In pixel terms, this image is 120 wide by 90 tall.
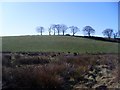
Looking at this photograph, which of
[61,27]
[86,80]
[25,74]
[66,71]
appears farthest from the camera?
[61,27]

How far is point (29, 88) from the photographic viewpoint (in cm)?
883

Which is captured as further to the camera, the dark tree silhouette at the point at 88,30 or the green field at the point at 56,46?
the dark tree silhouette at the point at 88,30

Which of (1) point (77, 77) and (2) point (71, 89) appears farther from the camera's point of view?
(1) point (77, 77)

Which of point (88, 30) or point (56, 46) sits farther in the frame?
point (88, 30)

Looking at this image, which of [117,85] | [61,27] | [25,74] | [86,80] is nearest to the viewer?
[117,85]

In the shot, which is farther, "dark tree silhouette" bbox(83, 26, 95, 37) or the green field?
"dark tree silhouette" bbox(83, 26, 95, 37)

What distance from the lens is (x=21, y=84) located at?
8.91 m

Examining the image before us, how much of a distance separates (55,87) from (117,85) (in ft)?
6.07

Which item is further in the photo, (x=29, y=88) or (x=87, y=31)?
(x=87, y=31)

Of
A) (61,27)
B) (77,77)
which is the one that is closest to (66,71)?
(77,77)

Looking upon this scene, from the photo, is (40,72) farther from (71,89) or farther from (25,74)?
(71,89)

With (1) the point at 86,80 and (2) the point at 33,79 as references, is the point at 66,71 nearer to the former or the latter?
(1) the point at 86,80

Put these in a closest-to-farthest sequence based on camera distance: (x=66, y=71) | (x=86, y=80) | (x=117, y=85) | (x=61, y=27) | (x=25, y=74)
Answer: (x=117, y=85) → (x=25, y=74) → (x=86, y=80) → (x=66, y=71) → (x=61, y=27)

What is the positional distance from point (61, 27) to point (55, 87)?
7112 cm
